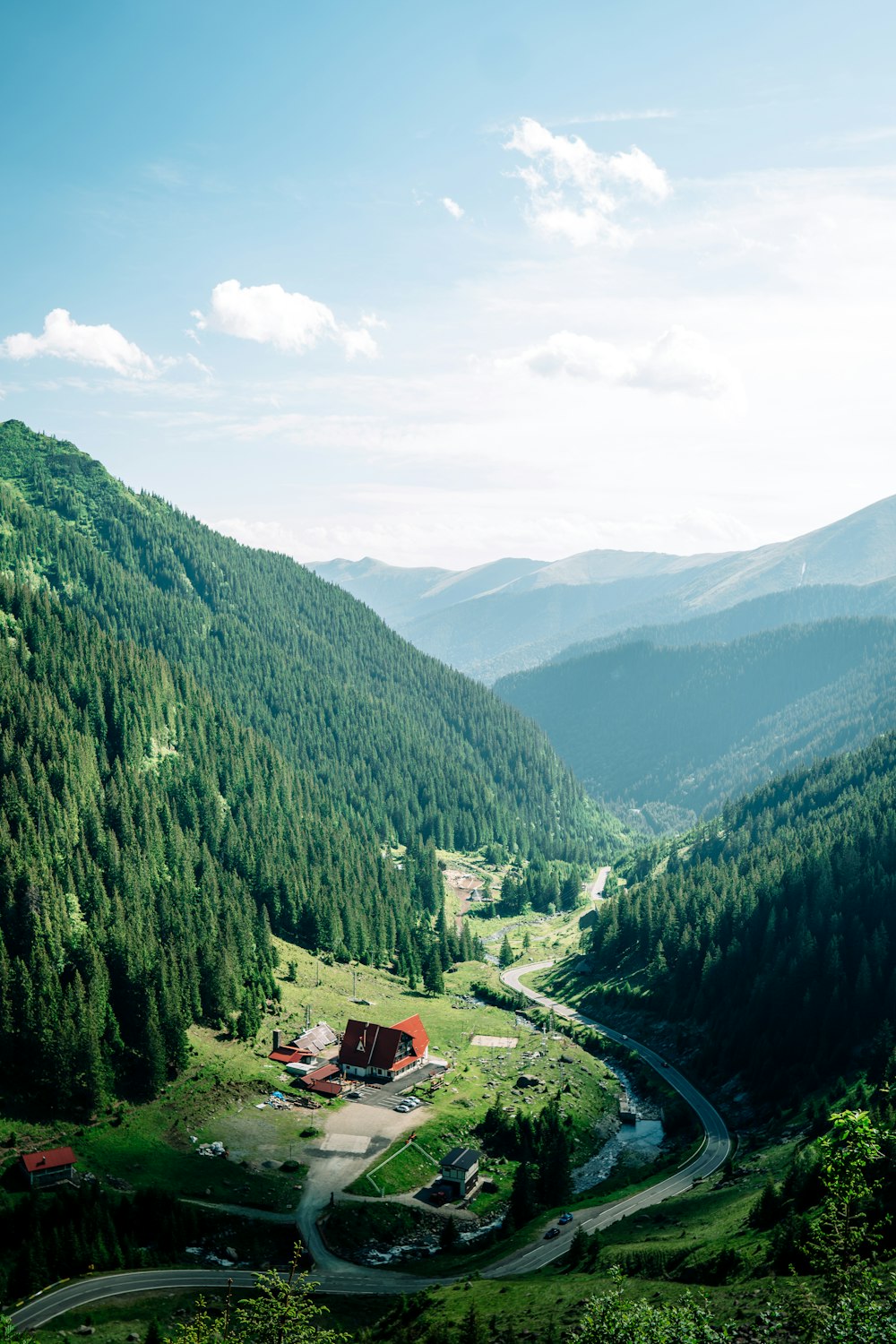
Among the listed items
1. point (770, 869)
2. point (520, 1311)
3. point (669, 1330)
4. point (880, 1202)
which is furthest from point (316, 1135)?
point (770, 869)

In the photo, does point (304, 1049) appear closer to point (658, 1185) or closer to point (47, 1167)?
point (47, 1167)

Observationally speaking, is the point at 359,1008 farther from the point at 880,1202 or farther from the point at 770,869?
the point at 880,1202

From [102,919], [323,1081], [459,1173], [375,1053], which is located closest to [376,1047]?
[375,1053]

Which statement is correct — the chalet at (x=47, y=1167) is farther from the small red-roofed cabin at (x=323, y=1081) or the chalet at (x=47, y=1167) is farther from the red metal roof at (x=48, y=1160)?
the small red-roofed cabin at (x=323, y=1081)

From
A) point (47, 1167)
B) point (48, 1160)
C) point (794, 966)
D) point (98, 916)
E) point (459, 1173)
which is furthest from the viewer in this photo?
point (794, 966)

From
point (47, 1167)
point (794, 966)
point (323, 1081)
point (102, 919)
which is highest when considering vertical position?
point (102, 919)

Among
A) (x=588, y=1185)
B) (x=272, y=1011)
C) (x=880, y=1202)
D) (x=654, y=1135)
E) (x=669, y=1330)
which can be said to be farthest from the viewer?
(x=272, y=1011)

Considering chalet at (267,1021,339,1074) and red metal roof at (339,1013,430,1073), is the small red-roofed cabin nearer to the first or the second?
chalet at (267,1021,339,1074)
